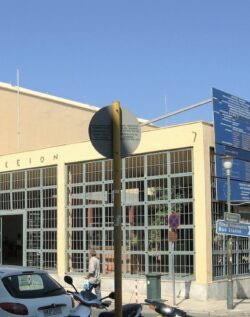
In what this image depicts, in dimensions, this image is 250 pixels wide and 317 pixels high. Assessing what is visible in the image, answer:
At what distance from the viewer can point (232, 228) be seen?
1716 centimetres

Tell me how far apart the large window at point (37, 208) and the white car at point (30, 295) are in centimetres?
1446

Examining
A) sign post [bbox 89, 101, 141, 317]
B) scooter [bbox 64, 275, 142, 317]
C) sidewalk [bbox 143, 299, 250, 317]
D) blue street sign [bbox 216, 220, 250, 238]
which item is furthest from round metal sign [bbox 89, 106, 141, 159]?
blue street sign [bbox 216, 220, 250, 238]

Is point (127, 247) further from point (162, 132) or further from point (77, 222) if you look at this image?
point (162, 132)

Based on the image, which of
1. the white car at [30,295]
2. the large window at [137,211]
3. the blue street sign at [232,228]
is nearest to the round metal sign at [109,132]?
the white car at [30,295]

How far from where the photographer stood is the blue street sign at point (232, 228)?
54.8 feet

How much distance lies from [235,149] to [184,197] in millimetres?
2583

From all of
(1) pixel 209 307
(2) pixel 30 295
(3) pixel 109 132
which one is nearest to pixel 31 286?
(2) pixel 30 295

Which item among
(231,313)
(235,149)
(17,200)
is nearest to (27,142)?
(17,200)

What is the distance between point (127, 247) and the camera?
2081 centimetres

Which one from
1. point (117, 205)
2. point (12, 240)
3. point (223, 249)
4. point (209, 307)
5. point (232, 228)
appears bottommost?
point (209, 307)

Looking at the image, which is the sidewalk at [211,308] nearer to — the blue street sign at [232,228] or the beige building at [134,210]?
the beige building at [134,210]

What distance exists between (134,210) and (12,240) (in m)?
12.7

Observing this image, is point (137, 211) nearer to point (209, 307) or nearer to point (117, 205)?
point (209, 307)

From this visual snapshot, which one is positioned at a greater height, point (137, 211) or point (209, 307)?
point (137, 211)
